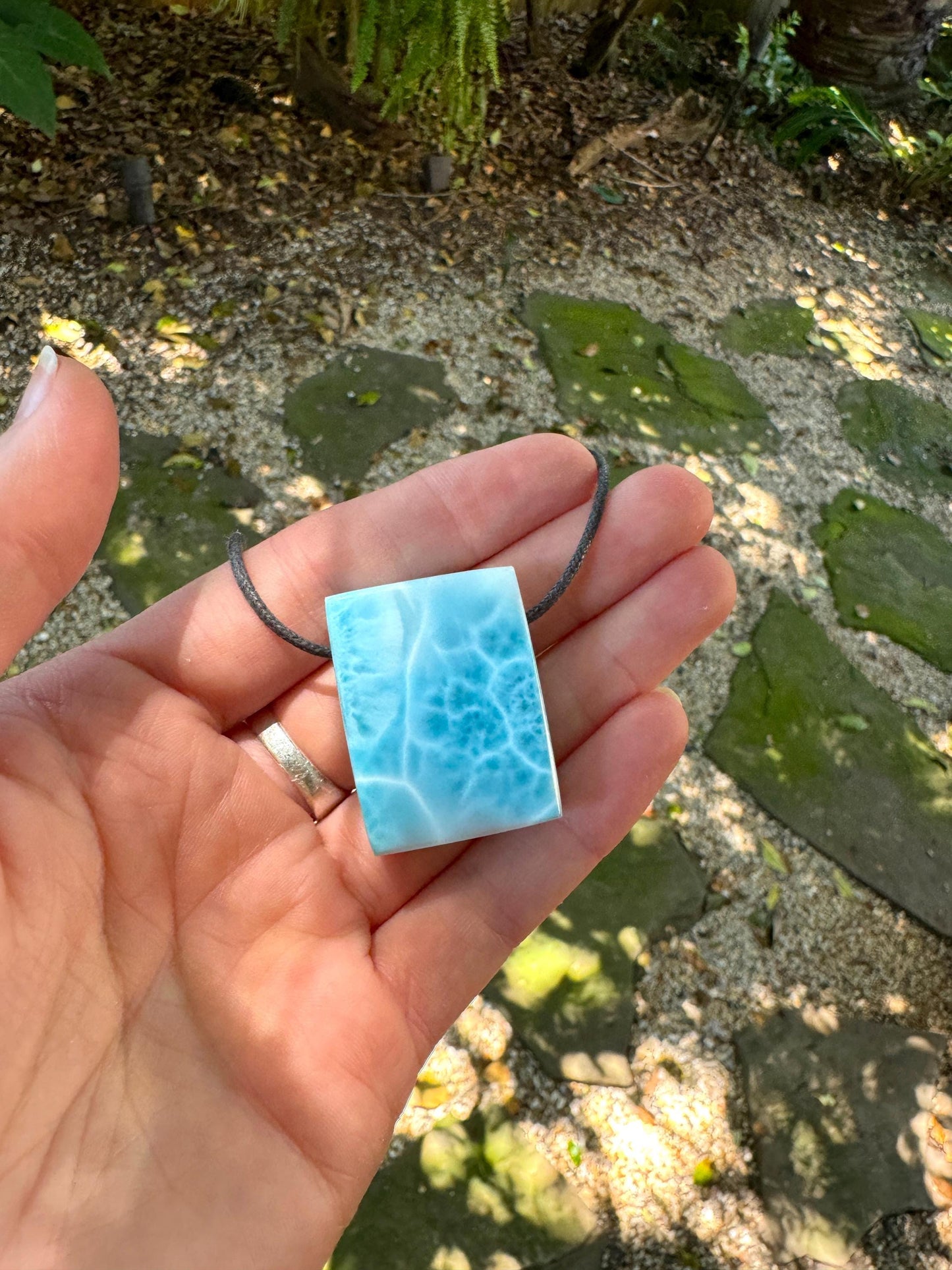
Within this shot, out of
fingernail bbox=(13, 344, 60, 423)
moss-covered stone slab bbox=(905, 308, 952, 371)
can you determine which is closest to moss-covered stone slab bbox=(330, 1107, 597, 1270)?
fingernail bbox=(13, 344, 60, 423)

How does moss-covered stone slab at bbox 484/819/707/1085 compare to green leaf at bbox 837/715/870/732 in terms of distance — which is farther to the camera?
green leaf at bbox 837/715/870/732

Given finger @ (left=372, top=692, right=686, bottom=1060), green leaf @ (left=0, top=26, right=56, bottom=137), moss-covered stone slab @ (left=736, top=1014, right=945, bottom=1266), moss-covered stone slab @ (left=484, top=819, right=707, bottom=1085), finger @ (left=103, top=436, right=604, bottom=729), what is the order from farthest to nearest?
green leaf @ (left=0, top=26, right=56, bottom=137) → moss-covered stone slab @ (left=484, top=819, right=707, bottom=1085) → moss-covered stone slab @ (left=736, top=1014, right=945, bottom=1266) → finger @ (left=103, top=436, right=604, bottom=729) → finger @ (left=372, top=692, right=686, bottom=1060)

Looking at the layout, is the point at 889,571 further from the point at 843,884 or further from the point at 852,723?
the point at 843,884

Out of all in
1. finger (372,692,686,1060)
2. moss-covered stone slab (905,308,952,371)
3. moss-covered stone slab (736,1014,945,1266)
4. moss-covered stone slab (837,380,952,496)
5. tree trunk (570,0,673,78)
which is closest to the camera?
finger (372,692,686,1060)

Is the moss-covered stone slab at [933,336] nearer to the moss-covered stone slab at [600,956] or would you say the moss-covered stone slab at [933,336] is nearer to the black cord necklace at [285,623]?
the moss-covered stone slab at [600,956]

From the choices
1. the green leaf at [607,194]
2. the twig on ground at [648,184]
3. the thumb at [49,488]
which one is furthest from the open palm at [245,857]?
the twig on ground at [648,184]

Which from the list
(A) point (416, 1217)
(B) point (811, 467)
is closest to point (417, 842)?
(A) point (416, 1217)

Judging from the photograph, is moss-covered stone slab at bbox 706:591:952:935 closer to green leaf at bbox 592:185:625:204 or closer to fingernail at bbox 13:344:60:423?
fingernail at bbox 13:344:60:423
